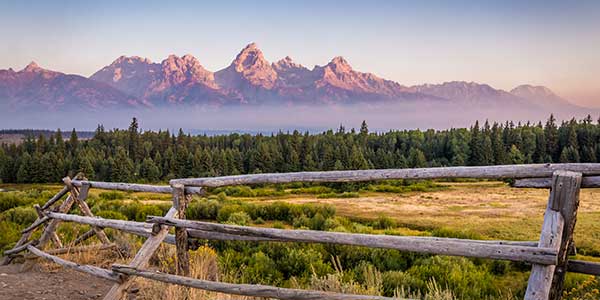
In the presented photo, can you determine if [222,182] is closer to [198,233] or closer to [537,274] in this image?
[198,233]

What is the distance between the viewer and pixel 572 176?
317 cm

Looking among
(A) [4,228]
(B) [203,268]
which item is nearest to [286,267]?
(B) [203,268]

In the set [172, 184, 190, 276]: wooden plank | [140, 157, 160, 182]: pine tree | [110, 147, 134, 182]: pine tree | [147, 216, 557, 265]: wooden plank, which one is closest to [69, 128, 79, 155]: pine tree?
[110, 147, 134, 182]: pine tree

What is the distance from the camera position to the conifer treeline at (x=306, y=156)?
7406 centimetres

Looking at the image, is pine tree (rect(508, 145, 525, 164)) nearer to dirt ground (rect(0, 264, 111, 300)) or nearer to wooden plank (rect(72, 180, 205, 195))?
wooden plank (rect(72, 180, 205, 195))

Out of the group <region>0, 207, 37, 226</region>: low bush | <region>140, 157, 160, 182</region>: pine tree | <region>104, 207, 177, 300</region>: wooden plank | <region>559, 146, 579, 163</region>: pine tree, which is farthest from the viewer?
<region>140, 157, 160, 182</region>: pine tree

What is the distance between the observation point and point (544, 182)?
11.2 ft

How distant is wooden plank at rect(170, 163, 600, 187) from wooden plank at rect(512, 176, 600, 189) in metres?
0.04

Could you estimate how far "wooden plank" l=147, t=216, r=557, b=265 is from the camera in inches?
123

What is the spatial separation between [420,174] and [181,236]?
9.92 ft

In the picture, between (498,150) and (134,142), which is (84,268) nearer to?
(498,150)

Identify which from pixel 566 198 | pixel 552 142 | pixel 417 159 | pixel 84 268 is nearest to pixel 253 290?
pixel 566 198

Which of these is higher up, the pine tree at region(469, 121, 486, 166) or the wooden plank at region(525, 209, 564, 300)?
the wooden plank at region(525, 209, 564, 300)

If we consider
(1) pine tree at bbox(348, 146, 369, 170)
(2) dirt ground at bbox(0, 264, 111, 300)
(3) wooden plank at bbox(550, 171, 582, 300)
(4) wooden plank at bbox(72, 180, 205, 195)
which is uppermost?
(3) wooden plank at bbox(550, 171, 582, 300)
